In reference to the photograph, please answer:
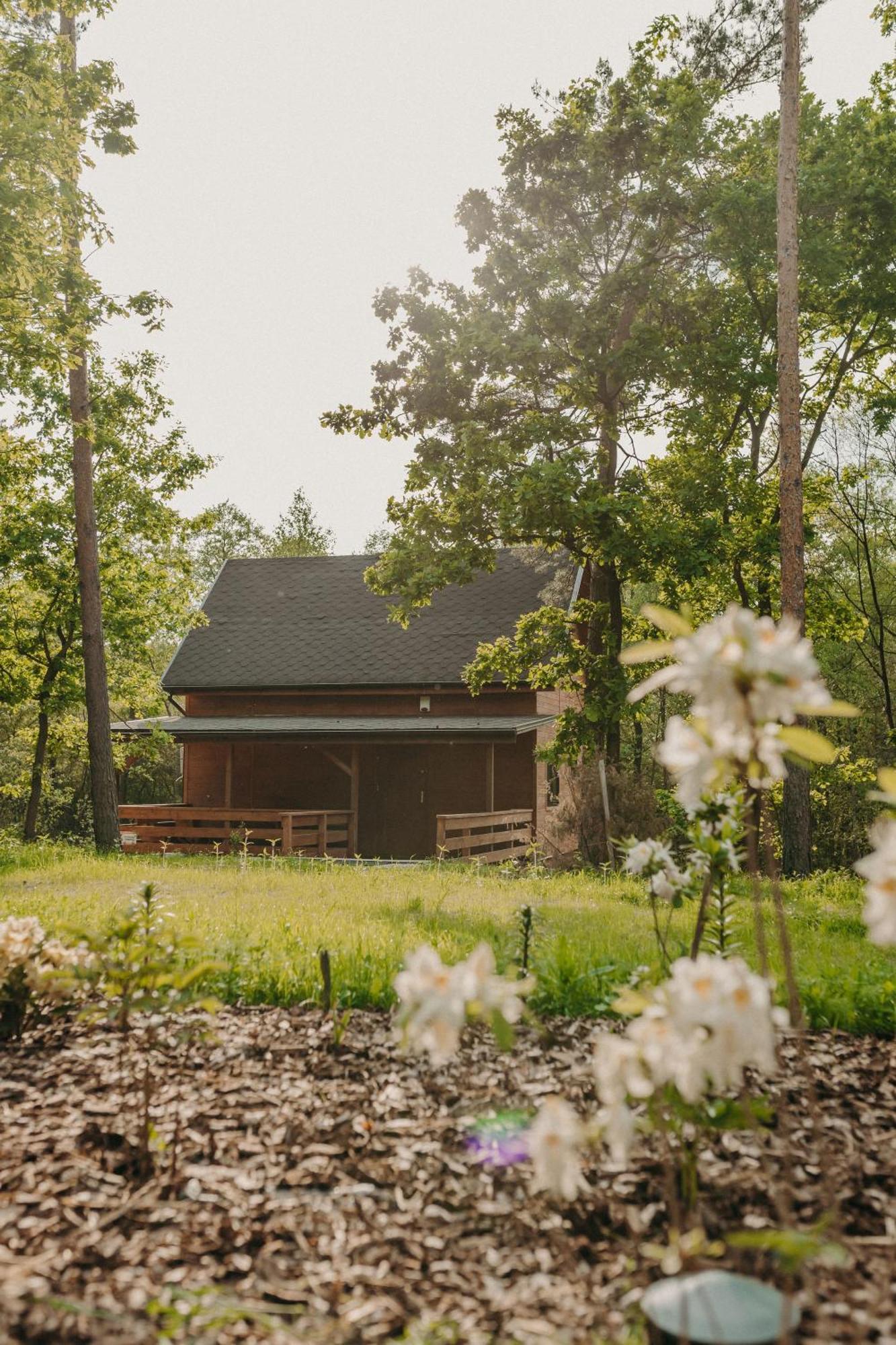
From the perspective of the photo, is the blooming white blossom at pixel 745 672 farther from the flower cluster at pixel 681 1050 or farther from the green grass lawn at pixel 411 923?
the green grass lawn at pixel 411 923

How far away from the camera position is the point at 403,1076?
3.55 m

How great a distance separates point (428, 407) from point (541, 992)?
1127 centimetres

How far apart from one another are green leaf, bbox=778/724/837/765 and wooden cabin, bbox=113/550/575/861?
1526 cm

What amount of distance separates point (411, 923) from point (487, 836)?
9.55 meters

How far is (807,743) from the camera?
1881mm

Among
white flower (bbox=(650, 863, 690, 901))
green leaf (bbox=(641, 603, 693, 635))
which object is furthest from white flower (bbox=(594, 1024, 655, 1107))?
white flower (bbox=(650, 863, 690, 901))

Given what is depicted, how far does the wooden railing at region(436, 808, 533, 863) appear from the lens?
15.1 meters

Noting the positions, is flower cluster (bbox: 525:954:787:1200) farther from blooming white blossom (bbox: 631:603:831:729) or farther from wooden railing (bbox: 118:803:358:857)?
wooden railing (bbox: 118:803:358:857)

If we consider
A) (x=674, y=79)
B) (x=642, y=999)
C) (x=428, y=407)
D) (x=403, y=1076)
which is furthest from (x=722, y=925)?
(x=674, y=79)

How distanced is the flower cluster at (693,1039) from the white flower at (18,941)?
9.09 feet

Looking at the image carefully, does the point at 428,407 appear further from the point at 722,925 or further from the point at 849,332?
the point at 722,925

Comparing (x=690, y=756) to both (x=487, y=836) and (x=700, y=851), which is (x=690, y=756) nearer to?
(x=700, y=851)

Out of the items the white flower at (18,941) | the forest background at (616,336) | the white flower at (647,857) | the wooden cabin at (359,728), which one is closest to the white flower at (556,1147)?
the white flower at (647,857)

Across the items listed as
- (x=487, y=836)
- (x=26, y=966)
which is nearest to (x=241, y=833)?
(x=487, y=836)
